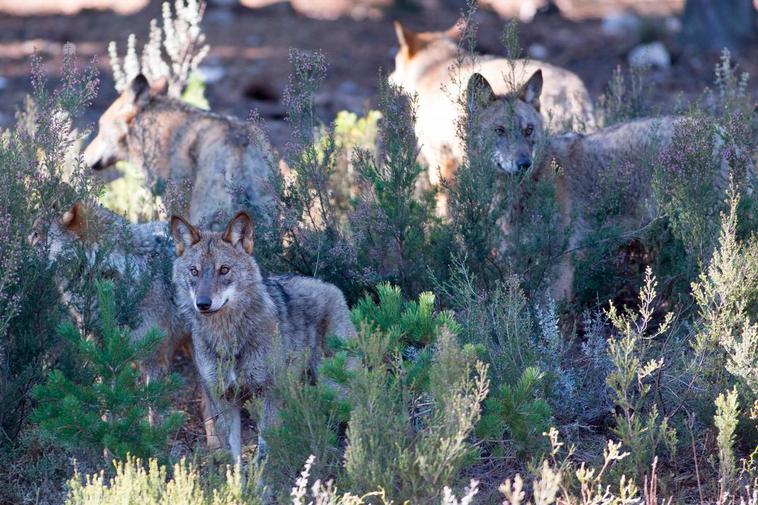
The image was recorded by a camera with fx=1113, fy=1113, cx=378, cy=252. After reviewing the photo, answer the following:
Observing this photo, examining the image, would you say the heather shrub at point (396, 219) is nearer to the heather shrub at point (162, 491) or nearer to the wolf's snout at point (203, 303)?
the wolf's snout at point (203, 303)

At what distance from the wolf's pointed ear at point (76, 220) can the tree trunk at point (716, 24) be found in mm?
13030

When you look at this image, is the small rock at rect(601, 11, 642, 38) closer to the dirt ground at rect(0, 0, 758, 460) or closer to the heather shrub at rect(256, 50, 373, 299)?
the dirt ground at rect(0, 0, 758, 460)

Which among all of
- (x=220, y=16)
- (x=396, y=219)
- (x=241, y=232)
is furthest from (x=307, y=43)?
(x=241, y=232)

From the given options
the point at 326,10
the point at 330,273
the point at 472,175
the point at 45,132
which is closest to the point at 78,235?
the point at 45,132

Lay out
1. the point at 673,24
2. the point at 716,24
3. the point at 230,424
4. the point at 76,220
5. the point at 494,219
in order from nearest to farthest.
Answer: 1. the point at 230,424
2. the point at 76,220
3. the point at 494,219
4. the point at 716,24
5. the point at 673,24

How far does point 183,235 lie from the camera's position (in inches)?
274

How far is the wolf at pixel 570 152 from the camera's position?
27.2 ft

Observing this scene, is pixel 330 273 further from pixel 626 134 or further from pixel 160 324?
pixel 626 134

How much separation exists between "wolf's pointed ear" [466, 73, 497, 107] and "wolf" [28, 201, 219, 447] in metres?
2.44

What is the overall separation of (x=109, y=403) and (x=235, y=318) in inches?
48.5

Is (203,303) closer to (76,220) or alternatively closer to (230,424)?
(230,424)

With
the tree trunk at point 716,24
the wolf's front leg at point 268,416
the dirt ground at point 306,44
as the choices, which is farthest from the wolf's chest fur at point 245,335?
the tree trunk at point 716,24

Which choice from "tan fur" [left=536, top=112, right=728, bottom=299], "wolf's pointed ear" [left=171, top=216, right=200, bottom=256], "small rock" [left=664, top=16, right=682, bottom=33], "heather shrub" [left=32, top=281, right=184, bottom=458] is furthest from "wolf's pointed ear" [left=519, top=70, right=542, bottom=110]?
"small rock" [left=664, top=16, right=682, bottom=33]

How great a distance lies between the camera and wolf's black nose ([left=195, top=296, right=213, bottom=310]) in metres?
6.55
